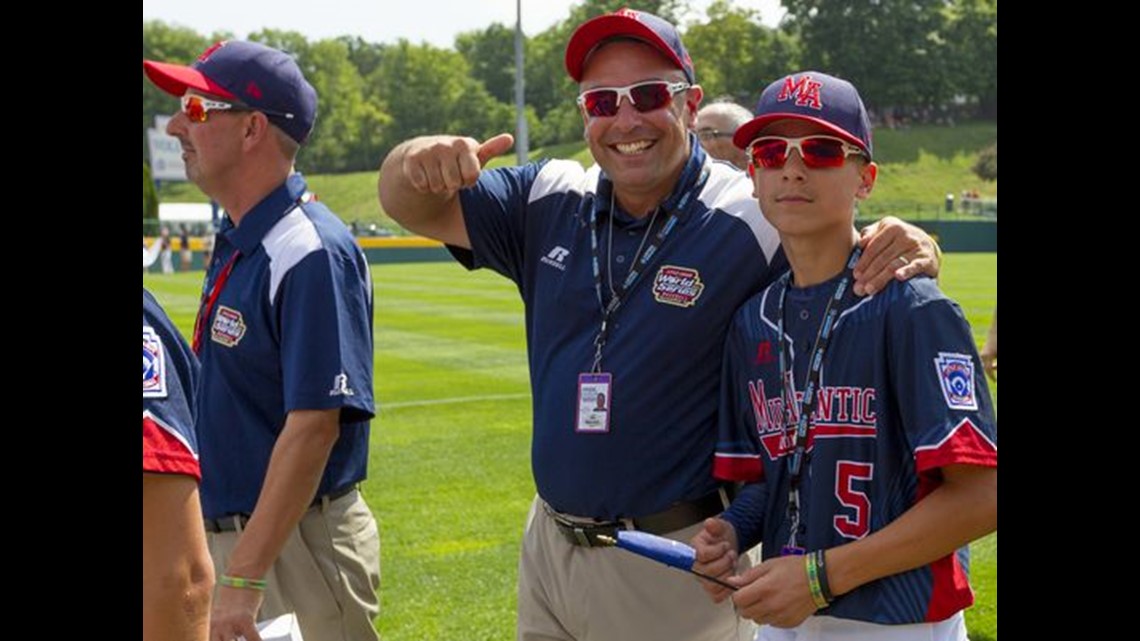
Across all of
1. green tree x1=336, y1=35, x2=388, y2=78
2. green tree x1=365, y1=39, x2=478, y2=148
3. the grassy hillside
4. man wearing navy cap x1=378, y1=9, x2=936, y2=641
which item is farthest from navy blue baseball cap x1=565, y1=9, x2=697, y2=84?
green tree x1=336, y1=35, x2=388, y2=78

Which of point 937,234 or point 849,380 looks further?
point 937,234

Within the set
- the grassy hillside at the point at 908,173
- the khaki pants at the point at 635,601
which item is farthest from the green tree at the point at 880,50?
the khaki pants at the point at 635,601

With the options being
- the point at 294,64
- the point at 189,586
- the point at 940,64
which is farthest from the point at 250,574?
the point at 940,64

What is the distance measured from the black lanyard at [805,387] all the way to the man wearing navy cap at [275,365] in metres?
1.35

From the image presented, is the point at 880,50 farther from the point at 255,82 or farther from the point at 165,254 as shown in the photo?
the point at 255,82

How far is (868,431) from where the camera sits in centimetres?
302

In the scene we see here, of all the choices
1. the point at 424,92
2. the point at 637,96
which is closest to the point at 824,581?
the point at 637,96

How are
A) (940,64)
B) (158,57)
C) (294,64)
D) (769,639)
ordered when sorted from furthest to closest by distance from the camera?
(158,57) → (940,64) → (294,64) → (769,639)

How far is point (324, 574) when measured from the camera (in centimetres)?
428

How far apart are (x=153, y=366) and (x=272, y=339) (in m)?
1.79

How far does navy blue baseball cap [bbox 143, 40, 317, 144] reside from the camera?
13.8 feet

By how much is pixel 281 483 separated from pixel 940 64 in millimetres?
91503
